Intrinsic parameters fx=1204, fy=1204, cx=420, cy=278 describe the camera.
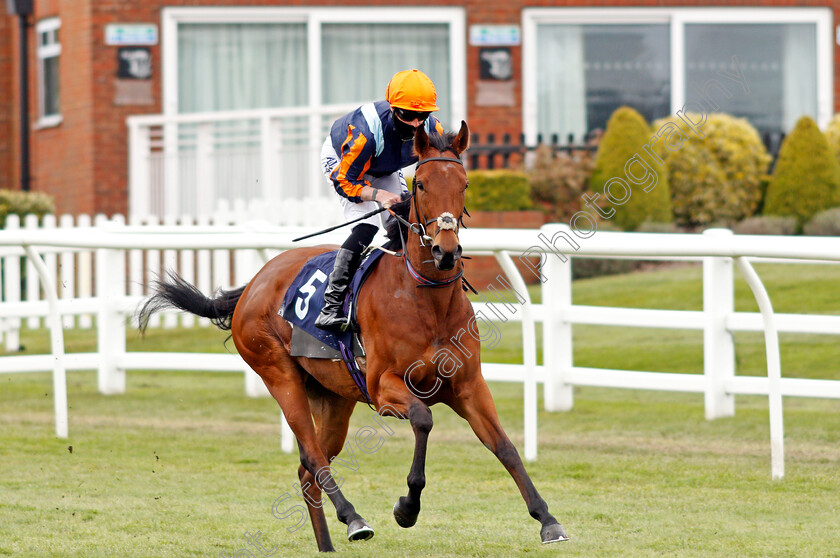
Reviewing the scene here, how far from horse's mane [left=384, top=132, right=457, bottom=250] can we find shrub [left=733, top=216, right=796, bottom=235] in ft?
30.9

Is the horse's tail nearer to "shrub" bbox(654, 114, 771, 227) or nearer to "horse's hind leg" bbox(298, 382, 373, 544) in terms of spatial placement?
"horse's hind leg" bbox(298, 382, 373, 544)

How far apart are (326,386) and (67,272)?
678 centimetres

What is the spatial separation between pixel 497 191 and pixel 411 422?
30.9ft

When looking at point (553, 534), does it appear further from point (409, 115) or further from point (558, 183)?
point (558, 183)

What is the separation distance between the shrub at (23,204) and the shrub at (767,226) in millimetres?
8362

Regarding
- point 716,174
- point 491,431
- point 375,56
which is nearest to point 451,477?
point 491,431

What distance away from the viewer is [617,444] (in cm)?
713

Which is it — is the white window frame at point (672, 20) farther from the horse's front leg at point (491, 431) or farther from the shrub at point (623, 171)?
the horse's front leg at point (491, 431)

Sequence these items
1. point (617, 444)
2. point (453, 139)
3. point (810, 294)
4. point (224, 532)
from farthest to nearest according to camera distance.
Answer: point (810, 294)
point (617, 444)
point (224, 532)
point (453, 139)

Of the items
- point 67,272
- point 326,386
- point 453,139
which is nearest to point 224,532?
point 326,386

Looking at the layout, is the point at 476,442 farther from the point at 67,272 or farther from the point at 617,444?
the point at 67,272

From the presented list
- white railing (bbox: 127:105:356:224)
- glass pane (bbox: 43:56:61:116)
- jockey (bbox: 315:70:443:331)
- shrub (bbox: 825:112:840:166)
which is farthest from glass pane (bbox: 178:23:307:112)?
jockey (bbox: 315:70:443:331)

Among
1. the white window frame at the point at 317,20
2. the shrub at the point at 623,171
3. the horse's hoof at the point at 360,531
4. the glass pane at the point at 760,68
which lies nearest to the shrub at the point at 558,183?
the shrub at the point at 623,171

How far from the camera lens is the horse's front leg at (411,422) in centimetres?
446
